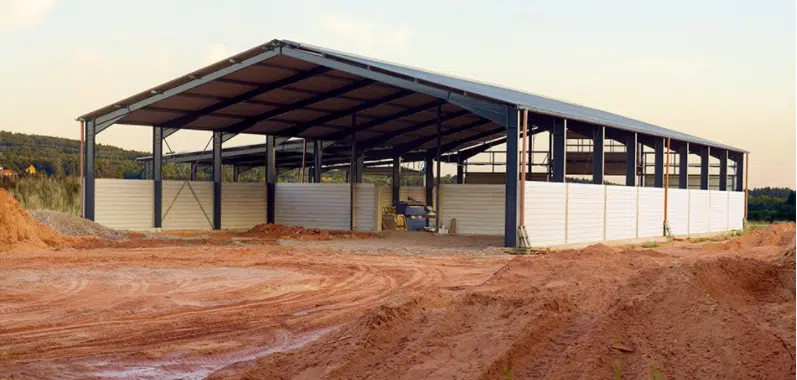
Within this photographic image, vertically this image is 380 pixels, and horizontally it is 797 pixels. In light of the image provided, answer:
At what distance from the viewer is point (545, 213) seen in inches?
959

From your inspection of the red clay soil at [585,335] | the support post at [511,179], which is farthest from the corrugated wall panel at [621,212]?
the red clay soil at [585,335]

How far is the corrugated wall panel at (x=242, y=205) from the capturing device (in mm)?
33812

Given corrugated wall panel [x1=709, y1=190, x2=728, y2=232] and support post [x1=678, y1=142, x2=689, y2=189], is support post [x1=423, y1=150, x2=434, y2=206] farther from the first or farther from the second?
corrugated wall panel [x1=709, y1=190, x2=728, y2=232]

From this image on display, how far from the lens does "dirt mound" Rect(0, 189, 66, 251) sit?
22.2 metres

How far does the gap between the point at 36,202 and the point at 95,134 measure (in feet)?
18.5

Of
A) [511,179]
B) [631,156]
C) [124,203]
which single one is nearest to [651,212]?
[631,156]

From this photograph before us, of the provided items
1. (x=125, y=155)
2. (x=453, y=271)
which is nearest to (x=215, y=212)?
(x=453, y=271)

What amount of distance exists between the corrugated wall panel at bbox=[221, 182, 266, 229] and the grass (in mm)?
6234

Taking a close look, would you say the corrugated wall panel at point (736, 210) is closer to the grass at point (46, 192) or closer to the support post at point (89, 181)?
the support post at point (89, 181)

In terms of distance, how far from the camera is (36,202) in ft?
109

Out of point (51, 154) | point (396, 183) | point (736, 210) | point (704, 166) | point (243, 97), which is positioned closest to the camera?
point (243, 97)

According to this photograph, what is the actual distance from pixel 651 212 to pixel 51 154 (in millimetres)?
63829

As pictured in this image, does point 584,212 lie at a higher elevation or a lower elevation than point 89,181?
lower

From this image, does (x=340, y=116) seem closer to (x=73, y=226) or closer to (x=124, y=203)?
(x=124, y=203)
